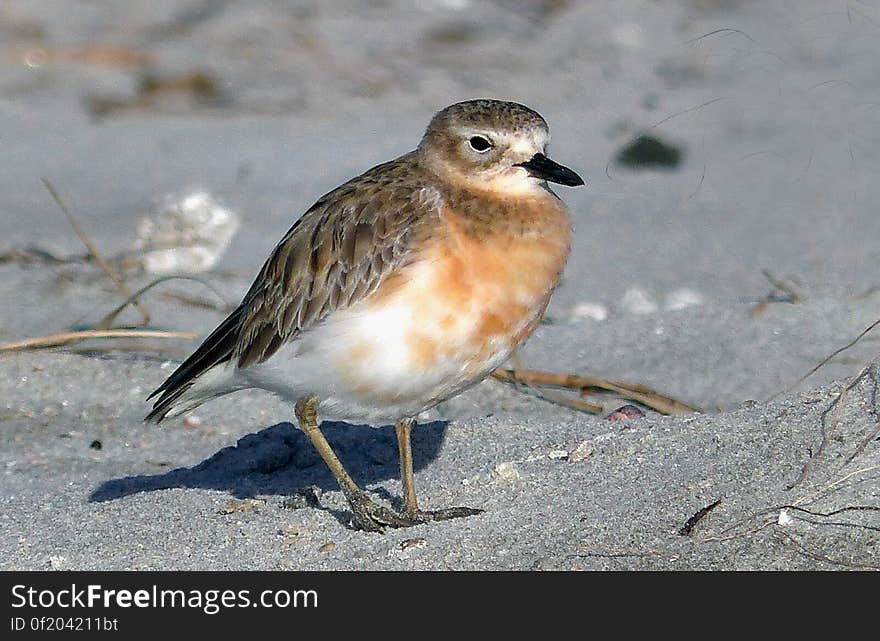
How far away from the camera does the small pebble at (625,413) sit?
5.43 m

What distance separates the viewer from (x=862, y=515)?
3721mm

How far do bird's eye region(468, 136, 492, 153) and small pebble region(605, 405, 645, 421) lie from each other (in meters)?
1.47

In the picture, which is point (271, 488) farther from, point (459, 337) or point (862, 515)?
point (862, 515)

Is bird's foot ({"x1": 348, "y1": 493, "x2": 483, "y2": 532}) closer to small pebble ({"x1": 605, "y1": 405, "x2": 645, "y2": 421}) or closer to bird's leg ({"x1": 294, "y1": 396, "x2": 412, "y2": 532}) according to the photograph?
bird's leg ({"x1": 294, "y1": 396, "x2": 412, "y2": 532})

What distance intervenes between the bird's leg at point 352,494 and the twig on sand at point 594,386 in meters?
1.33

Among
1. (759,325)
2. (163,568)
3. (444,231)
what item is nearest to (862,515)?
(444,231)

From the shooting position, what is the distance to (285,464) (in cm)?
519

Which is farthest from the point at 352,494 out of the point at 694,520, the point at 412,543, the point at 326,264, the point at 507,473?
the point at 694,520

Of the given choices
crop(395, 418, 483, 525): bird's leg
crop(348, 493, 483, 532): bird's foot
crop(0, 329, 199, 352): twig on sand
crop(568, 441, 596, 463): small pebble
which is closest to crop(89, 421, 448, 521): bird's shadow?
crop(395, 418, 483, 525): bird's leg

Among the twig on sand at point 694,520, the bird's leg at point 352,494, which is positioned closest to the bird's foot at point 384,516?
the bird's leg at point 352,494

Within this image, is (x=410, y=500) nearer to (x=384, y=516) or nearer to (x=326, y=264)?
(x=384, y=516)

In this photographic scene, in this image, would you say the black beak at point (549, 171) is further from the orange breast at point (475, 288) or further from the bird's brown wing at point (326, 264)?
the bird's brown wing at point (326, 264)

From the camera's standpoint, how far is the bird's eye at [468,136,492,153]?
14.2 feet

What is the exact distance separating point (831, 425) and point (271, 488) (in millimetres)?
1937
